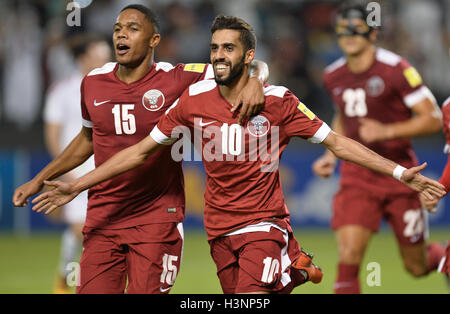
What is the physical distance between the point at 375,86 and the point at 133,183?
2.95 meters

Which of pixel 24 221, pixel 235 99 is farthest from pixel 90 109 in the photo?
pixel 24 221

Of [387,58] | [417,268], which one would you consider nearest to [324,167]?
[387,58]

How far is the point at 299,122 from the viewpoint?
555 cm

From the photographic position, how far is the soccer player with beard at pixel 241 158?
5488 millimetres

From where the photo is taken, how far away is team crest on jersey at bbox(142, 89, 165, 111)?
19.4ft

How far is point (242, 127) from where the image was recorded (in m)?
5.55

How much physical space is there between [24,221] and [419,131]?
27.6 ft

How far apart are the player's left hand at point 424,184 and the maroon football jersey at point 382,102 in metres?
2.33

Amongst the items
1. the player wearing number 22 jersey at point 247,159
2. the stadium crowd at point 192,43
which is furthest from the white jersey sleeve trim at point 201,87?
the stadium crowd at point 192,43

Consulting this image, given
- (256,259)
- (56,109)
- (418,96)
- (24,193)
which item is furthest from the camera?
(56,109)

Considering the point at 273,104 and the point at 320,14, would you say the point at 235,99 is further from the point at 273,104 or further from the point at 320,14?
the point at 320,14

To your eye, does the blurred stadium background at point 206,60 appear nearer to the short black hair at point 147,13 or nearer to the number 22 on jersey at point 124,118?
the number 22 on jersey at point 124,118

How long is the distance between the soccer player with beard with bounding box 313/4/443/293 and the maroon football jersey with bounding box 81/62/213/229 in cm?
205

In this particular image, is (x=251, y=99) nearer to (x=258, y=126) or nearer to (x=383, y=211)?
(x=258, y=126)
